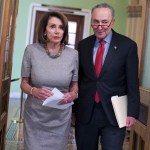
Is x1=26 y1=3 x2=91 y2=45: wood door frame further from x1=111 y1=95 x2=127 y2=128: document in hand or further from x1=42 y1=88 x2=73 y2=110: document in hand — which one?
x1=42 y1=88 x2=73 y2=110: document in hand

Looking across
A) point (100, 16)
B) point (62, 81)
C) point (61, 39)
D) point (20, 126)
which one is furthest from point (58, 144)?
point (20, 126)

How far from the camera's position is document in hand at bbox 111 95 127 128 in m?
2.37

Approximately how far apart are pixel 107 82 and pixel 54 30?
549 millimetres

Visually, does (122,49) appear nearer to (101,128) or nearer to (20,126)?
(101,128)

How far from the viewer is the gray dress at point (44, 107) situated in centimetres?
228

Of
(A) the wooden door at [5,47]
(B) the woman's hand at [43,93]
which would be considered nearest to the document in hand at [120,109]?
(B) the woman's hand at [43,93]

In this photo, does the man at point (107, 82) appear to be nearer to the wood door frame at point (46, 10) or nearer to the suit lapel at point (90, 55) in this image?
the suit lapel at point (90, 55)

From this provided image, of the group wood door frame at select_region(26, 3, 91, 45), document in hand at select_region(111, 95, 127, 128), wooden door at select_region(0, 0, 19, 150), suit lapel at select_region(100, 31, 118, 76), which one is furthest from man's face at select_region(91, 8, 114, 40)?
wood door frame at select_region(26, 3, 91, 45)

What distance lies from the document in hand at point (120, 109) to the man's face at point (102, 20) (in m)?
0.49

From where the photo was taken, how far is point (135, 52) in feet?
8.00

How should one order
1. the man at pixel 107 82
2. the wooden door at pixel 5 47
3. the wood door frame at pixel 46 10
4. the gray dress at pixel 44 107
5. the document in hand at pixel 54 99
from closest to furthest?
1. the document in hand at pixel 54 99
2. the gray dress at pixel 44 107
3. the man at pixel 107 82
4. the wooden door at pixel 5 47
5. the wood door frame at pixel 46 10

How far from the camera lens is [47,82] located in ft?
7.46

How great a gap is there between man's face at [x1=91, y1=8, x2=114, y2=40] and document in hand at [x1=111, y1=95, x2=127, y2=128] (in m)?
0.49

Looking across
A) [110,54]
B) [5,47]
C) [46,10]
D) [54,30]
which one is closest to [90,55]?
[110,54]
